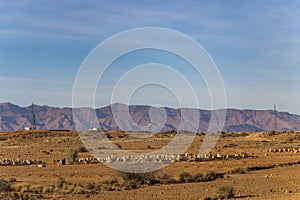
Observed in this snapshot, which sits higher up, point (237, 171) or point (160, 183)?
point (237, 171)

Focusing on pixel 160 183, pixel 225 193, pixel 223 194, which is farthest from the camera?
pixel 160 183

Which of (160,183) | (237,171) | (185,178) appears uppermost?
(237,171)

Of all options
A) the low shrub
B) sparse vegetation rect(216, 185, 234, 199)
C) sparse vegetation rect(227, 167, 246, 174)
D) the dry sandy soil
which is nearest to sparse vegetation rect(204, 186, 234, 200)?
sparse vegetation rect(216, 185, 234, 199)

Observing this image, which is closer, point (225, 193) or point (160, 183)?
point (225, 193)

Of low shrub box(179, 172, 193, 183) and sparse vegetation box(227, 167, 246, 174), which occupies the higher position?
sparse vegetation box(227, 167, 246, 174)

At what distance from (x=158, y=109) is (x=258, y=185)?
868 inches

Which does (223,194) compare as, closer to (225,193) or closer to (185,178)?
(225,193)

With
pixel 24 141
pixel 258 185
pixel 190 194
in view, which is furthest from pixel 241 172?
pixel 24 141

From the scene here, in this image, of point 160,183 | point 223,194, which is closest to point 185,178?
point 160,183

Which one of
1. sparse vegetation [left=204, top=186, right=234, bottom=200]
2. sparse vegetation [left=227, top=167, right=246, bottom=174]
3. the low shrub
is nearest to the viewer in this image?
sparse vegetation [left=204, top=186, right=234, bottom=200]

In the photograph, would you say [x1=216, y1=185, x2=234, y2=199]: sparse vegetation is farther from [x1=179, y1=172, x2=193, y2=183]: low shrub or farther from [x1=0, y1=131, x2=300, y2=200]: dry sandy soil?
[x1=179, y1=172, x2=193, y2=183]: low shrub

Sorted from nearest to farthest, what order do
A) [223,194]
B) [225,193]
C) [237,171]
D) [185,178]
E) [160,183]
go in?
[223,194], [225,193], [160,183], [185,178], [237,171]

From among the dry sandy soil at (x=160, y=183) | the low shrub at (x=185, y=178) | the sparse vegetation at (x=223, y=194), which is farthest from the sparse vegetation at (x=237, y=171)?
the sparse vegetation at (x=223, y=194)

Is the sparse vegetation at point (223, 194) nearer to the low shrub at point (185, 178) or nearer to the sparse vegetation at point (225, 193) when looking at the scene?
the sparse vegetation at point (225, 193)
